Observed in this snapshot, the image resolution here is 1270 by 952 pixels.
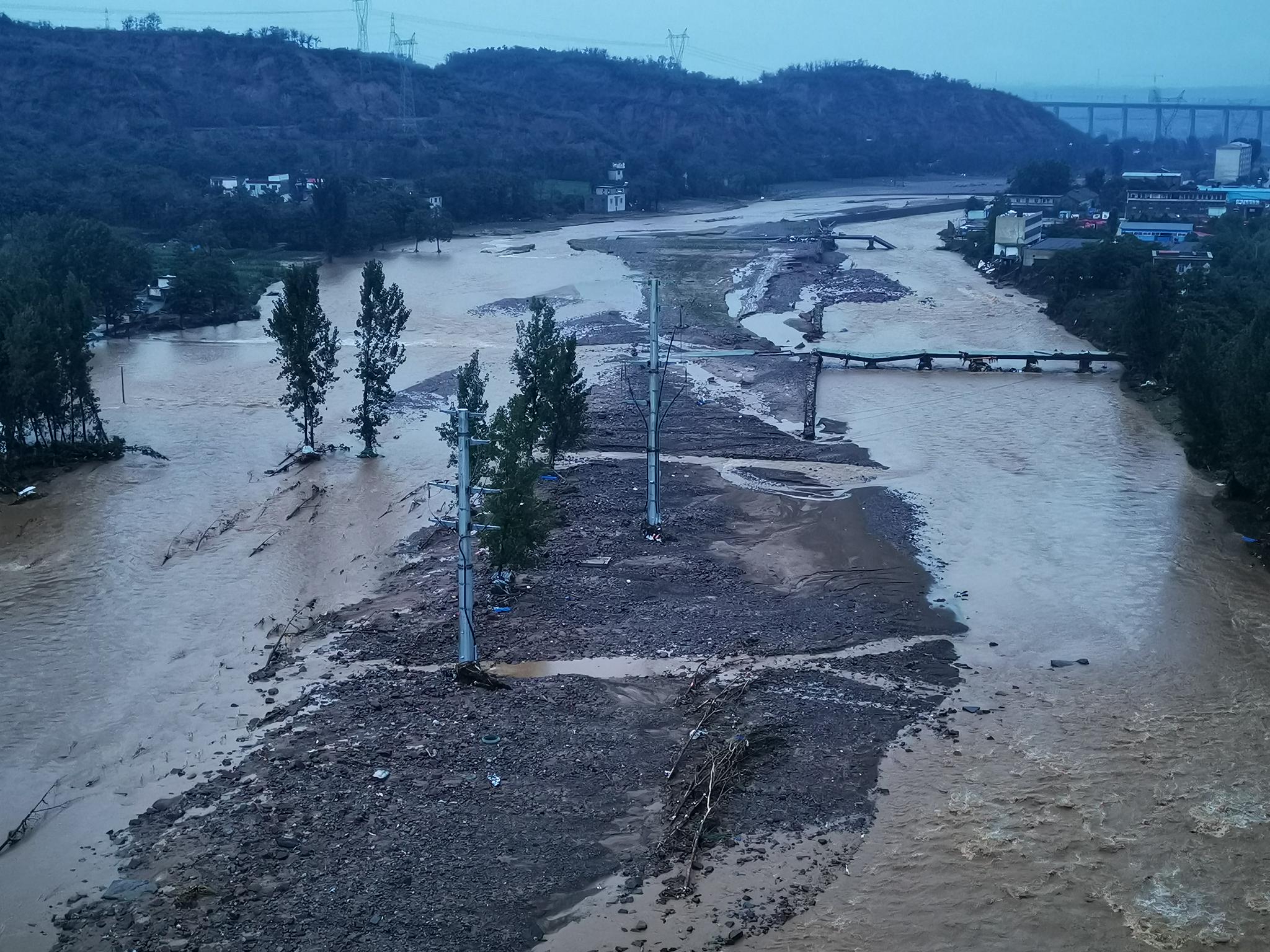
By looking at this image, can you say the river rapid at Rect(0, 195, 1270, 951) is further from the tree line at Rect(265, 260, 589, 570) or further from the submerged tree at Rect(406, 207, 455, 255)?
the submerged tree at Rect(406, 207, 455, 255)

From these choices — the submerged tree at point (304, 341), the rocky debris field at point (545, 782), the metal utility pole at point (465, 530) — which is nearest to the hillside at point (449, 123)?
the submerged tree at point (304, 341)

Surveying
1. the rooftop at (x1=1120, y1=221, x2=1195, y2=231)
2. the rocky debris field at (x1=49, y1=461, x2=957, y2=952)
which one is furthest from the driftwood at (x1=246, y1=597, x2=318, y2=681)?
the rooftop at (x1=1120, y1=221, x2=1195, y2=231)

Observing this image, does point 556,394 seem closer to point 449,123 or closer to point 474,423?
point 474,423

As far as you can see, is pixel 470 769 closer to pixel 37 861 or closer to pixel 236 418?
pixel 37 861

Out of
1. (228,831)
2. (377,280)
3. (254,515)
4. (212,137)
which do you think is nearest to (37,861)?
(228,831)

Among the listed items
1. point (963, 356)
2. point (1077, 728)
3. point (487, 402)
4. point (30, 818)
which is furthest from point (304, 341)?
point (963, 356)
